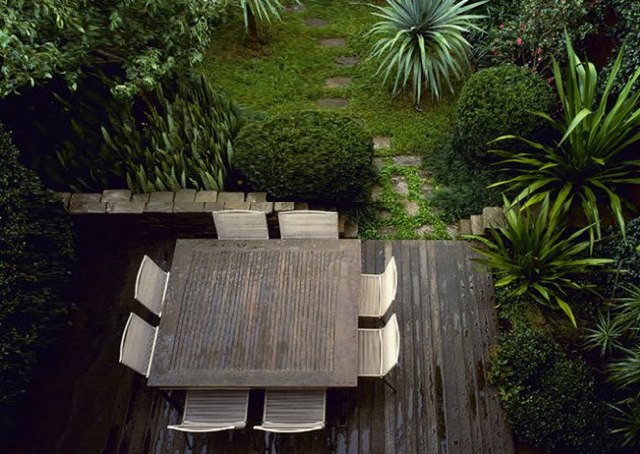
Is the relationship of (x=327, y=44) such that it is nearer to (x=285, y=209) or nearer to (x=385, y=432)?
(x=285, y=209)

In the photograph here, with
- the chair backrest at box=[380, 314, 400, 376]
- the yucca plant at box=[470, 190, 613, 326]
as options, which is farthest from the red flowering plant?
the chair backrest at box=[380, 314, 400, 376]

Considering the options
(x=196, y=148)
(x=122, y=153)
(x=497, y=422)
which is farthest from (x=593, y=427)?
(x=122, y=153)

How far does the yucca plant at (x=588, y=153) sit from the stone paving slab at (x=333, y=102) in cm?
199

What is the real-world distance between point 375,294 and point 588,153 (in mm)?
2027

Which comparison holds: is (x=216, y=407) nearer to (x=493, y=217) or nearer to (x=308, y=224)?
(x=308, y=224)

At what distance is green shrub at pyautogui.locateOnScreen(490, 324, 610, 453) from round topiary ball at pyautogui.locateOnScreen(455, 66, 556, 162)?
1.83 meters

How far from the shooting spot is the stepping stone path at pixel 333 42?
22.0 ft

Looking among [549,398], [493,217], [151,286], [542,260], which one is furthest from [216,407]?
[493,217]

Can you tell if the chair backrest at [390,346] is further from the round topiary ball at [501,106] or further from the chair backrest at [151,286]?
the round topiary ball at [501,106]

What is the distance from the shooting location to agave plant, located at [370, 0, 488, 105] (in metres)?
5.60

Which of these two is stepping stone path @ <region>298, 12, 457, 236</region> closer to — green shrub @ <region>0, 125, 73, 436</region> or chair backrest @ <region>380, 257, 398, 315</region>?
chair backrest @ <region>380, 257, 398, 315</region>

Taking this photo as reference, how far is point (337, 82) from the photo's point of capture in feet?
20.6

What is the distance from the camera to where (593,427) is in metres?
3.69

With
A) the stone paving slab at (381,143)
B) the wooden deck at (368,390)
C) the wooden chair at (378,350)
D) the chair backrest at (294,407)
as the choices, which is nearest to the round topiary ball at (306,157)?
the wooden deck at (368,390)
